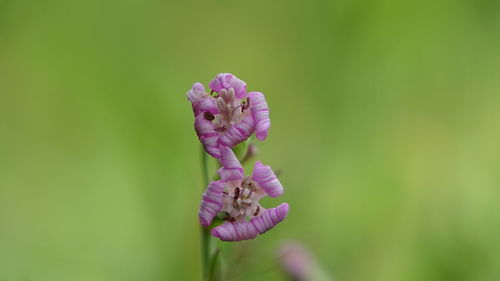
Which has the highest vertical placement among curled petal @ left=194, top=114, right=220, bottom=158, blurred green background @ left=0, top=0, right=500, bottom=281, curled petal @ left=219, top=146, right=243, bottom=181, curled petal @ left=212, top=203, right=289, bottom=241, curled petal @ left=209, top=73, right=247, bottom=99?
curled petal @ left=209, top=73, right=247, bottom=99

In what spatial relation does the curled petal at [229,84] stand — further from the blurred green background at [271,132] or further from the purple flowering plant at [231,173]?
the blurred green background at [271,132]

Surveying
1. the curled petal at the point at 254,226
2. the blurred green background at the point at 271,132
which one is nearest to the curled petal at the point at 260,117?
the curled petal at the point at 254,226

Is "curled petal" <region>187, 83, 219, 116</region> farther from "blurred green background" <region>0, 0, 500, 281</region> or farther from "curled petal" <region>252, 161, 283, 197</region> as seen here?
"blurred green background" <region>0, 0, 500, 281</region>

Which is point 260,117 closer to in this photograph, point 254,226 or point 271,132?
point 254,226

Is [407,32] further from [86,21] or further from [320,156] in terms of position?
[86,21]

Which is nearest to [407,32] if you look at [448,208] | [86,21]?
[448,208]

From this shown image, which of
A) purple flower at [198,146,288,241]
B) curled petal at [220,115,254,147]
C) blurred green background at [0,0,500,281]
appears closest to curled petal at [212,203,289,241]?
purple flower at [198,146,288,241]
